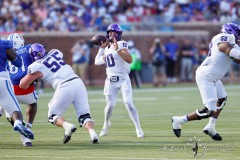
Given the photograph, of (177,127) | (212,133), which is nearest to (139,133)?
(177,127)

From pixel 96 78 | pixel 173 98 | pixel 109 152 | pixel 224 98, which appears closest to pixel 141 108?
pixel 173 98

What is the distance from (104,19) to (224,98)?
1863 centimetres

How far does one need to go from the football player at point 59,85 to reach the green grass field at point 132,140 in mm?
401

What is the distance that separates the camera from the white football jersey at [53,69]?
11.7m

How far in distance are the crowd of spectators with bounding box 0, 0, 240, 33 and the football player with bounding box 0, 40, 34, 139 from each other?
1790 cm

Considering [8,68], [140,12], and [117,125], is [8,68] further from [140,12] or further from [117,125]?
[140,12]

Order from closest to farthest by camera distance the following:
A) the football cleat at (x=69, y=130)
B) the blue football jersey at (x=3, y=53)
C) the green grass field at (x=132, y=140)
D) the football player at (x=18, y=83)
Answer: the green grass field at (x=132, y=140) → the football cleat at (x=69, y=130) → the blue football jersey at (x=3, y=53) → the football player at (x=18, y=83)

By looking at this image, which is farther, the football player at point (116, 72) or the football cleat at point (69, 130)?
the football player at point (116, 72)

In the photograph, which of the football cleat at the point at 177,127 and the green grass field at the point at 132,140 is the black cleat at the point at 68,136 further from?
the football cleat at the point at 177,127

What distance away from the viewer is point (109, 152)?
35.3ft

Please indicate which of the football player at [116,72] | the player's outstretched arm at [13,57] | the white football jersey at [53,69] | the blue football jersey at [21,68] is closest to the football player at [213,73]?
the football player at [116,72]

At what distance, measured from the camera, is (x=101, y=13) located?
103 feet

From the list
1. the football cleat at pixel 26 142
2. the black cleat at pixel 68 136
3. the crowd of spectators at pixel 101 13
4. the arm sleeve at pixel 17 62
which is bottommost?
the crowd of spectators at pixel 101 13

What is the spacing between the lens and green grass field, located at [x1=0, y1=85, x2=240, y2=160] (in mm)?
10430
